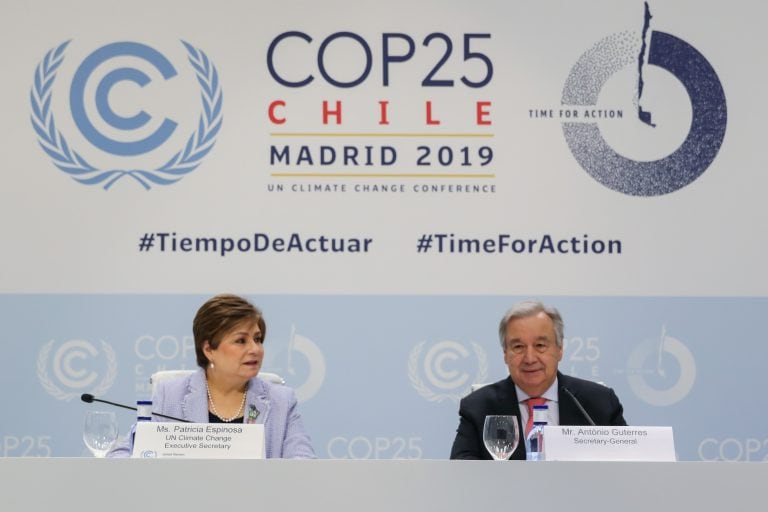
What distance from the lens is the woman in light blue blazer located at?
12.6 ft

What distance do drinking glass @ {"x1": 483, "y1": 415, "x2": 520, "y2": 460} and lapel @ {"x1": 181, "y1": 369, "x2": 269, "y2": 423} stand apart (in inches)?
39.4

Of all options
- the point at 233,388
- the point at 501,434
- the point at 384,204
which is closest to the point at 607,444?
the point at 501,434

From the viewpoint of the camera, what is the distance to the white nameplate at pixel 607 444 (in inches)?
111

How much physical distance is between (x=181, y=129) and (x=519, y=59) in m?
1.52

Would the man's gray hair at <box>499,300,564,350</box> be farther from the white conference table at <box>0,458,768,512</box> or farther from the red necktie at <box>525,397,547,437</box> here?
the white conference table at <box>0,458,768,512</box>

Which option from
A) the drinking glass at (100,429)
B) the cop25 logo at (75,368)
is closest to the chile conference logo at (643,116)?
the cop25 logo at (75,368)

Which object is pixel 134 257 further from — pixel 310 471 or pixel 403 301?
pixel 310 471

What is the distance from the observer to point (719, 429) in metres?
5.16

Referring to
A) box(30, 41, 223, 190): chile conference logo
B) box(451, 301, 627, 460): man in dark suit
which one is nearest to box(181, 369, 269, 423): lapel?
box(451, 301, 627, 460): man in dark suit

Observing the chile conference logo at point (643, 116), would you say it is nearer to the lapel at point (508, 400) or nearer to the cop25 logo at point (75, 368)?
the lapel at point (508, 400)

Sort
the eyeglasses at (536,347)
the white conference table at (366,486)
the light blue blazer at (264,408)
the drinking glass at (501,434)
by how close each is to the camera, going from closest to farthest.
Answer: the white conference table at (366,486), the drinking glass at (501,434), the light blue blazer at (264,408), the eyeglasses at (536,347)

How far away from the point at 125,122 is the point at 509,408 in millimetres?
2243

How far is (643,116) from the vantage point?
518cm

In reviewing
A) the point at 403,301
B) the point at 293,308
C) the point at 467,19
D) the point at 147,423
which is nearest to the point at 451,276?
the point at 403,301
